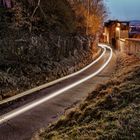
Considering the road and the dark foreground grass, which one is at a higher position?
the dark foreground grass

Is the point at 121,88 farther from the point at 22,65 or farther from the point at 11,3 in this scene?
the point at 11,3

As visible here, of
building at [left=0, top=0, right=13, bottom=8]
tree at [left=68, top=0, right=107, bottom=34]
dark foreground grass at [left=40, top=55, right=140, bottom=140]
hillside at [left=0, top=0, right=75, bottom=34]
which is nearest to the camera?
dark foreground grass at [left=40, top=55, right=140, bottom=140]

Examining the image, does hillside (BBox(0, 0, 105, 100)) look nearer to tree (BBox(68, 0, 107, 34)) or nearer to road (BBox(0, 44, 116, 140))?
road (BBox(0, 44, 116, 140))

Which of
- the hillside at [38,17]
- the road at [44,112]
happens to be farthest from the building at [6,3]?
the road at [44,112]

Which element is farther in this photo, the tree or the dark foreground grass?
the tree

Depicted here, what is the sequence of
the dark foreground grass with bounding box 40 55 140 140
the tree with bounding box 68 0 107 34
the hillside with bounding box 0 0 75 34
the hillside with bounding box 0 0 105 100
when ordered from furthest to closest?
the tree with bounding box 68 0 107 34, the hillside with bounding box 0 0 75 34, the hillside with bounding box 0 0 105 100, the dark foreground grass with bounding box 40 55 140 140

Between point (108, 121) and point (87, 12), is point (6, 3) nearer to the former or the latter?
point (108, 121)

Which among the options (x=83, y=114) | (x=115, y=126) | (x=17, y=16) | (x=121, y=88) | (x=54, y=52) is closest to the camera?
(x=115, y=126)

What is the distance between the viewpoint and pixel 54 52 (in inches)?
1250

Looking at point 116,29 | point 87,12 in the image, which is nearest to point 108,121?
point 87,12

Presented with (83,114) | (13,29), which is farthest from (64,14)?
(83,114)

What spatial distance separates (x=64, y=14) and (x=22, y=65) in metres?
15.9

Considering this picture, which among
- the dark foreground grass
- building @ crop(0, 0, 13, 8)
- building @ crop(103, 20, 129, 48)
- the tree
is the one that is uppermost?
building @ crop(0, 0, 13, 8)

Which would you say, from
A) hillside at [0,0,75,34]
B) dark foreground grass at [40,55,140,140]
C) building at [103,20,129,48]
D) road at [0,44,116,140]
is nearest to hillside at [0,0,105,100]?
hillside at [0,0,75,34]
